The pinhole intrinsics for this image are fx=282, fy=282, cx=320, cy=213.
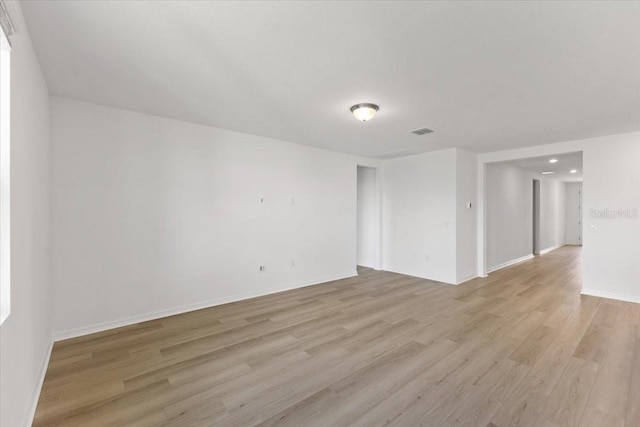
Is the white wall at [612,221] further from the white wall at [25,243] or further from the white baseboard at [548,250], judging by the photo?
the white wall at [25,243]

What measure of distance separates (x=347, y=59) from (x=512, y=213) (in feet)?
23.5

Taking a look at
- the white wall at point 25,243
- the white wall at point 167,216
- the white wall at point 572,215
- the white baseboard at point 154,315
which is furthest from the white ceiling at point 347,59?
the white wall at point 572,215

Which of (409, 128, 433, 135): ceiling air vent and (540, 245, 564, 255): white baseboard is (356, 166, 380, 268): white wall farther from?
(540, 245, 564, 255): white baseboard

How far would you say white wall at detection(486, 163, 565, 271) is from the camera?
661cm

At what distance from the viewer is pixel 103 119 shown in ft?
10.8

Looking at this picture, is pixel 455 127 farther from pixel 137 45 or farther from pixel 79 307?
pixel 79 307

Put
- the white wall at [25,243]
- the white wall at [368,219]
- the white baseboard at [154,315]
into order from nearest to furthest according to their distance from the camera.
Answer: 1. the white wall at [25,243]
2. the white baseboard at [154,315]
3. the white wall at [368,219]

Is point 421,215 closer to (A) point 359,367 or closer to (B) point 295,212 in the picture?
(B) point 295,212

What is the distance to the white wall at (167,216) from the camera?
10.3ft

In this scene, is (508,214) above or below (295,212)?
below

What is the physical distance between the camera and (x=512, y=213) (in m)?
7.42

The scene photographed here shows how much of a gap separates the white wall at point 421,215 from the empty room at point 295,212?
0.06m

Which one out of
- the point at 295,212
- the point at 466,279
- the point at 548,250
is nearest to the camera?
the point at 295,212

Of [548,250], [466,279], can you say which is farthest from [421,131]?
[548,250]
